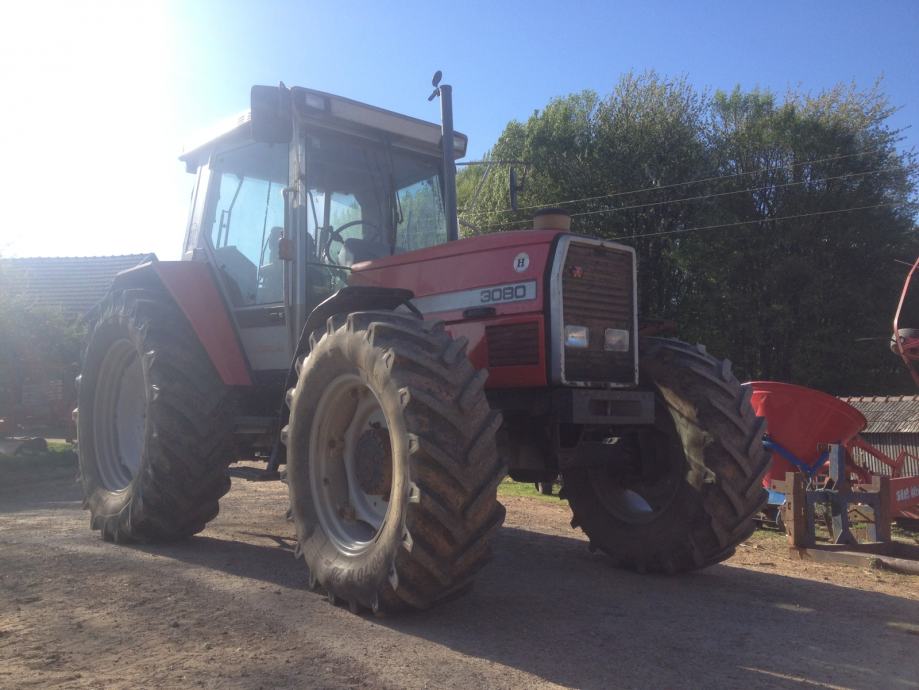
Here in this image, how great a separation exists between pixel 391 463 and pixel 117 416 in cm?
370

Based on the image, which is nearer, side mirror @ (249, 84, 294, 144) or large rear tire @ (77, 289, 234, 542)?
side mirror @ (249, 84, 294, 144)

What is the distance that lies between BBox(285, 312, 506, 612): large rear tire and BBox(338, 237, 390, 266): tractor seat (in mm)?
1354

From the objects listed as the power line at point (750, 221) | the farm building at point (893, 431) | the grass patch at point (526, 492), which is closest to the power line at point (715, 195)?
the power line at point (750, 221)

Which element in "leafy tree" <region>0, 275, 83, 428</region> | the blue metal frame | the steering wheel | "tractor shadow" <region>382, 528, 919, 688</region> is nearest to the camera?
"tractor shadow" <region>382, 528, 919, 688</region>

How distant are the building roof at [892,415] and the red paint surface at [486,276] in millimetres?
7336

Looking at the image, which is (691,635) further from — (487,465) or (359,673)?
(359,673)

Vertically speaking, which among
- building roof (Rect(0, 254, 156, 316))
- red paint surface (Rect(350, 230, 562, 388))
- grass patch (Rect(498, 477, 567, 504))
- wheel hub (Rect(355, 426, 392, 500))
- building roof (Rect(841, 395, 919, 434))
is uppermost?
building roof (Rect(0, 254, 156, 316))

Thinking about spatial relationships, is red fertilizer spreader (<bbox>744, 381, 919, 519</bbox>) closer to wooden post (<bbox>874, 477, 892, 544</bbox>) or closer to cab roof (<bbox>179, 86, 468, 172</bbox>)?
wooden post (<bbox>874, 477, 892, 544</bbox>)

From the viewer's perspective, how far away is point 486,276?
496 centimetres

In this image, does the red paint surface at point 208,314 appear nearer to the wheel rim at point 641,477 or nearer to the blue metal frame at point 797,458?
the wheel rim at point 641,477

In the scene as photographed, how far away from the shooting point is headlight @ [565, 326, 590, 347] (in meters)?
4.82

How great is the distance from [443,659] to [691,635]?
1.32 meters

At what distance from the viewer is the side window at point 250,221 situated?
20.2ft

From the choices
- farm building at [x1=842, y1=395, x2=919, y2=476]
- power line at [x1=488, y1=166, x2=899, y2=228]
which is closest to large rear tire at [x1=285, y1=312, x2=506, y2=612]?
farm building at [x1=842, y1=395, x2=919, y2=476]
